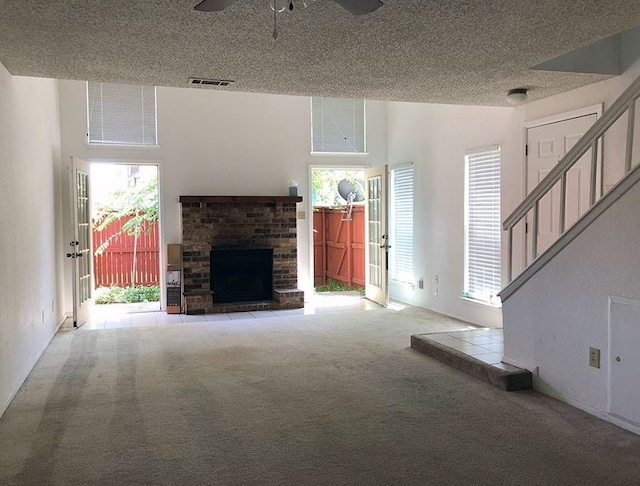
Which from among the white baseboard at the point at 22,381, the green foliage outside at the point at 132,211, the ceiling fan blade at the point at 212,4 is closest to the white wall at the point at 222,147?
the green foliage outside at the point at 132,211

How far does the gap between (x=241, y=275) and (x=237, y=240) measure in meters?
0.52

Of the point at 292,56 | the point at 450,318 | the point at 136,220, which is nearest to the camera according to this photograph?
the point at 292,56

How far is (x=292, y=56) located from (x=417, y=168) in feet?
13.1

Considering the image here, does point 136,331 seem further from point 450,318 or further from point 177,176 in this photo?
point 450,318

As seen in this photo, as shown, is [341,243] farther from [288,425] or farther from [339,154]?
[288,425]

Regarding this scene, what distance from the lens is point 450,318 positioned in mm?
6898

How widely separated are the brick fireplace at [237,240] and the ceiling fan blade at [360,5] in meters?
5.20

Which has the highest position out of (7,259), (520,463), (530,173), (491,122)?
(491,122)

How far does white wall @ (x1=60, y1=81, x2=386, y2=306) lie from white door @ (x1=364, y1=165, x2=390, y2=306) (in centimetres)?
61

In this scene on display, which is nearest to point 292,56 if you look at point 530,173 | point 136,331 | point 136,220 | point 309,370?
point 309,370

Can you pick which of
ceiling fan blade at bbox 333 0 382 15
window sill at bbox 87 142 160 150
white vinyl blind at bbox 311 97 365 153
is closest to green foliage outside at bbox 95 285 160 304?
window sill at bbox 87 142 160 150

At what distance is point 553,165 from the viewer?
5316 mm

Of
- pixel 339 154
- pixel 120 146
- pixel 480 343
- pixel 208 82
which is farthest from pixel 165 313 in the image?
pixel 480 343

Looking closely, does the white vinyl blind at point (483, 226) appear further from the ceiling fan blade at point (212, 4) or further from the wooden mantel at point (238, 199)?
the ceiling fan blade at point (212, 4)
